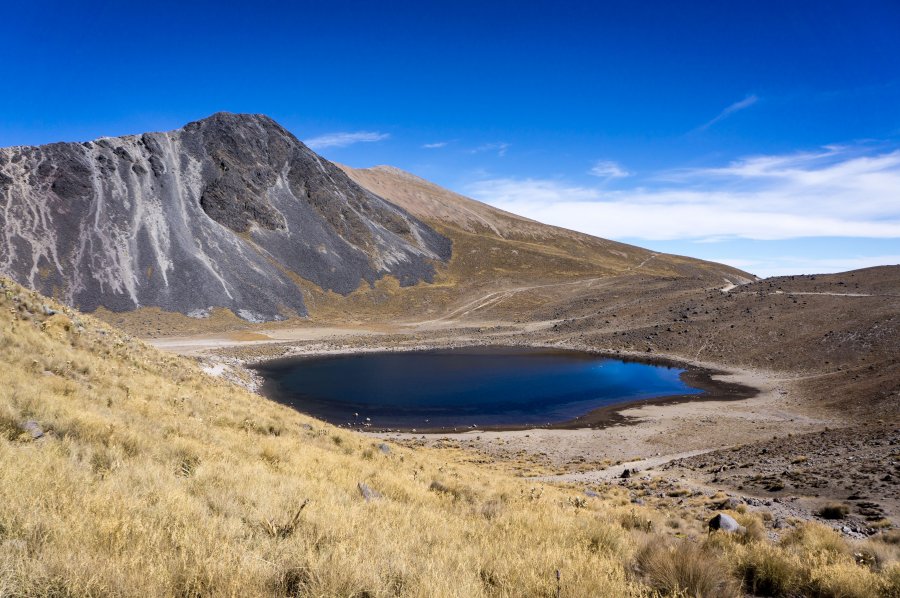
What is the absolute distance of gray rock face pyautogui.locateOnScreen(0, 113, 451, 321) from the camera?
A: 6291 centimetres

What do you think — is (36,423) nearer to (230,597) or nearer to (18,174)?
(230,597)

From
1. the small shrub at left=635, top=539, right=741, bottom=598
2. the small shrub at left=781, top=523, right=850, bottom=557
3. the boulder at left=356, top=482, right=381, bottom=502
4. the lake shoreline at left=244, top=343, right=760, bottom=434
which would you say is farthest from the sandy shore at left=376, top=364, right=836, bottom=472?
the small shrub at left=635, top=539, right=741, bottom=598

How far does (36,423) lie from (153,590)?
5.54 m

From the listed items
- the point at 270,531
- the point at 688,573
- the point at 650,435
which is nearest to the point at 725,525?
the point at 688,573

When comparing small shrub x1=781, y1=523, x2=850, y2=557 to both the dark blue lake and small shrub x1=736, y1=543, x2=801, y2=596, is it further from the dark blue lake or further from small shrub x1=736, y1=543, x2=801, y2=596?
the dark blue lake

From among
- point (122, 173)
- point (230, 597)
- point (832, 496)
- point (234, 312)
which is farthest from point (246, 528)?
point (122, 173)

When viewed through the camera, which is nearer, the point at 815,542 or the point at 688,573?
the point at 688,573

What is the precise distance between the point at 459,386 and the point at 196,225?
5698 cm

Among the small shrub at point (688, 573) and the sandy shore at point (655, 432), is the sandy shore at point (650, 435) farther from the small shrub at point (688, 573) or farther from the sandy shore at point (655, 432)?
the small shrub at point (688, 573)

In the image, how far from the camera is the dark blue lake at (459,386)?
33.2 meters

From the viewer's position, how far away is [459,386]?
41.0m

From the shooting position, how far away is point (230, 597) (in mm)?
3662

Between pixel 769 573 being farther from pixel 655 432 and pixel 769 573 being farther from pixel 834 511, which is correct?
pixel 655 432

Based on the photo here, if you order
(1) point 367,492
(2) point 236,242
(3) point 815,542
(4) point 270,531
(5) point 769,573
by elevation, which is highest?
(2) point 236,242
